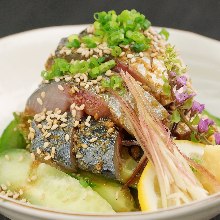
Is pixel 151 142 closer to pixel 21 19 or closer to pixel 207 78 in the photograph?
pixel 207 78

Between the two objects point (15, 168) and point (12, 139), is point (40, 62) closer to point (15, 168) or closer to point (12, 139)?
point (12, 139)

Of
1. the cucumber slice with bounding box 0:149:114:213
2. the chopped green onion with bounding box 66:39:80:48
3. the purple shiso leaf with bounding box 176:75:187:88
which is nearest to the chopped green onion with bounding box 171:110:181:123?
the purple shiso leaf with bounding box 176:75:187:88

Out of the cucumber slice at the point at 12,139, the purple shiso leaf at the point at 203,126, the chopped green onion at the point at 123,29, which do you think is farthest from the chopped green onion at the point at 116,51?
the cucumber slice at the point at 12,139

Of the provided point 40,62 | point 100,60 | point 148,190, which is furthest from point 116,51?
point 40,62

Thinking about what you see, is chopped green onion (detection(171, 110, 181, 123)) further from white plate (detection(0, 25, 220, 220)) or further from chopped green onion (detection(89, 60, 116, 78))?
white plate (detection(0, 25, 220, 220))

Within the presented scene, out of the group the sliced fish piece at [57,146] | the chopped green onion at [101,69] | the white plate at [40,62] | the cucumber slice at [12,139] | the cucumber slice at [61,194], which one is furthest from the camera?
the white plate at [40,62]

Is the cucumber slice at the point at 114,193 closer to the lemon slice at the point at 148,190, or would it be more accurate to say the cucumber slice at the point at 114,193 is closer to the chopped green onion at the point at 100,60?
the lemon slice at the point at 148,190

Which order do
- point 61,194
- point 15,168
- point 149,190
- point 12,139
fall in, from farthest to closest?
1. point 12,139
2. point 15,168
3. point 61,194
4. point 149,190
